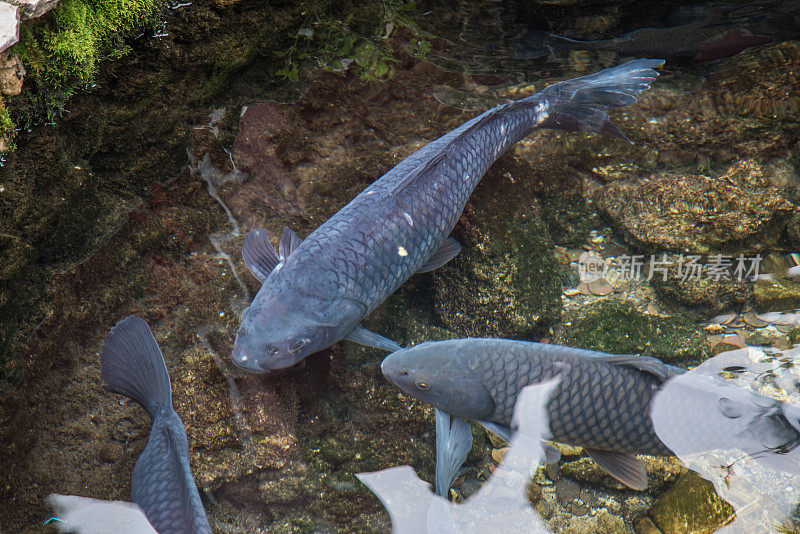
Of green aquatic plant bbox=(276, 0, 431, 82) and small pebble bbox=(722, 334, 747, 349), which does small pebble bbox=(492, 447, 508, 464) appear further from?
green aquatic plant bbox=(276, 0, 431, 82)

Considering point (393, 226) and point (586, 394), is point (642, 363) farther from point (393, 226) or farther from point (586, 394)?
point (393, 226)

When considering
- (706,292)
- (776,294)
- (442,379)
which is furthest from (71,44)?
(776,294)

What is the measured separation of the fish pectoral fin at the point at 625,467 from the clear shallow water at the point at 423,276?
0.41m

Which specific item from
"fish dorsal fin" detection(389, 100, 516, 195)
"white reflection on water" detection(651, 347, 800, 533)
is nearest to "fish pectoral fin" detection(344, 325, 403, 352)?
"fish dorsal fin" detection(389, 100, 516, 195)

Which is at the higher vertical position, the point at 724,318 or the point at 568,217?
the point at 568,217

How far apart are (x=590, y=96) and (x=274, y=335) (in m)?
2.96

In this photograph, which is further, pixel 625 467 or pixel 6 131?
pixel 625 467

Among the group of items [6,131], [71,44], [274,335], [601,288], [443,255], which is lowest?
[601,288]

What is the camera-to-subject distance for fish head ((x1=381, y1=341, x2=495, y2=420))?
2.79 m

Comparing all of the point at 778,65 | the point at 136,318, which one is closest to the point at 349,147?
the point at 136,318

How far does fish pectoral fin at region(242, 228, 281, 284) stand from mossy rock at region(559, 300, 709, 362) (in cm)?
219

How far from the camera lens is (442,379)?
282 cm

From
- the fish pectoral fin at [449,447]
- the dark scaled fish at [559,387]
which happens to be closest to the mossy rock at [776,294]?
the dark scaled fish at [559,387]

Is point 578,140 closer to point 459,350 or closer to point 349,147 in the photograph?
point 349,147
